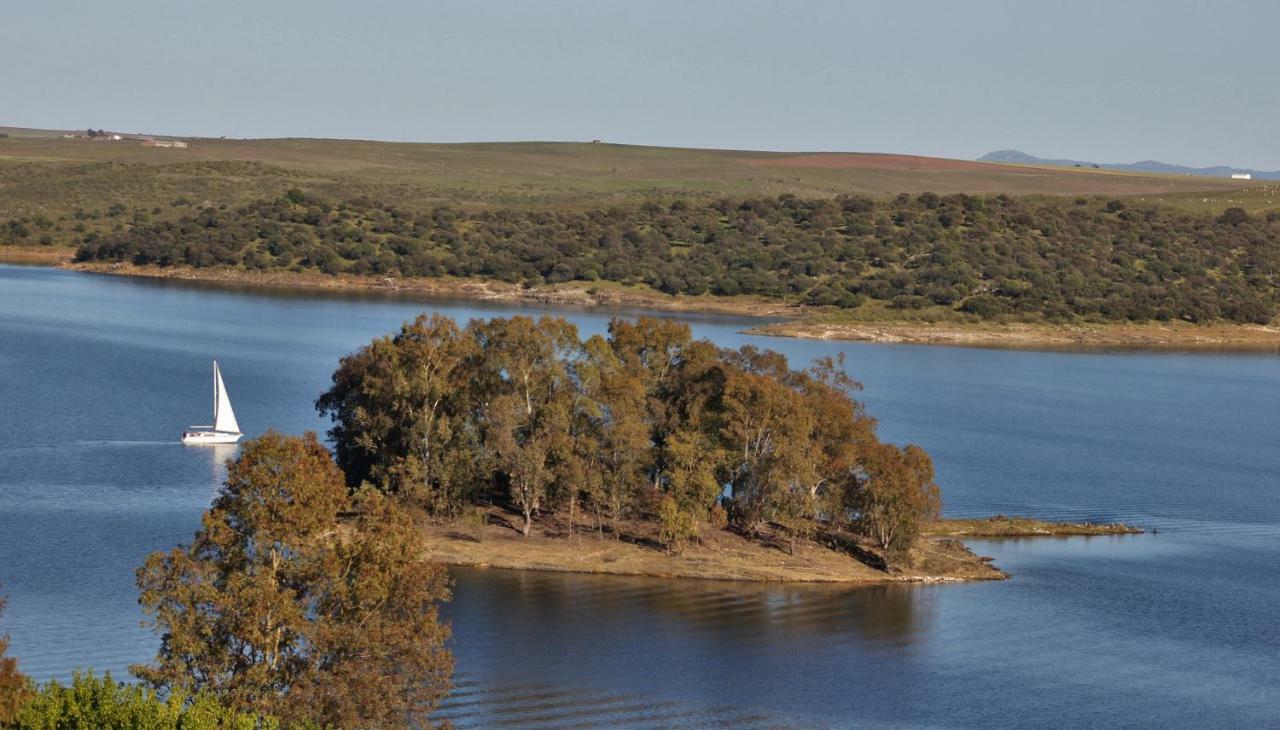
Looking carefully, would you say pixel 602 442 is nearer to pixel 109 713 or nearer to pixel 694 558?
pixel 694 558

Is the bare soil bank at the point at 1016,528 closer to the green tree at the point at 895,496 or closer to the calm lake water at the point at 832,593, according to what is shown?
the calm lake water at the point at 832,593

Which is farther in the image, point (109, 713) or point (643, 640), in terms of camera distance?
point (643, 640)

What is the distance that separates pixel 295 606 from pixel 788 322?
103 metres

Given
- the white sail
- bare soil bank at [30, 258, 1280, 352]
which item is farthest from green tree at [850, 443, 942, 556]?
bare soil bank at [30, 258, 1280, 352]

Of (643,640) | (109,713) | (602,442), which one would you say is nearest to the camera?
(109,713)

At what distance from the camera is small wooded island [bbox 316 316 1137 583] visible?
5362 cm

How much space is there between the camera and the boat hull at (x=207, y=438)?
66938 mm

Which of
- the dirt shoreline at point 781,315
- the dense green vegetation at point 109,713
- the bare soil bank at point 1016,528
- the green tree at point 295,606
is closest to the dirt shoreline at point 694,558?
the bare soil bank at point 1016,528

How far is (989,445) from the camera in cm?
7781

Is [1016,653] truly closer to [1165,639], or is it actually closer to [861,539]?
[1165,639]

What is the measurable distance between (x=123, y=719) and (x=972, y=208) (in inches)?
5955

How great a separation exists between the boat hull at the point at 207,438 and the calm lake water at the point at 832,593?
1.06m

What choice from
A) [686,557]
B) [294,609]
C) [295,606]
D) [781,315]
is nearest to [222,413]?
[686,557]

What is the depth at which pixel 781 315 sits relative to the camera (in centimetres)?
13788
